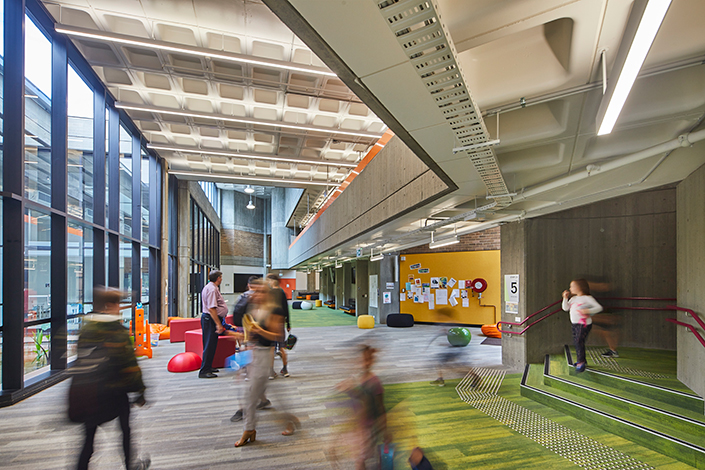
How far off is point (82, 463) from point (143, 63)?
20.4 ft

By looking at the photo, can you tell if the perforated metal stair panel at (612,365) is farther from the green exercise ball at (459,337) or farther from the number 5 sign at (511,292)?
the green exercise ball at (459,337)

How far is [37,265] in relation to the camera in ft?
18.7

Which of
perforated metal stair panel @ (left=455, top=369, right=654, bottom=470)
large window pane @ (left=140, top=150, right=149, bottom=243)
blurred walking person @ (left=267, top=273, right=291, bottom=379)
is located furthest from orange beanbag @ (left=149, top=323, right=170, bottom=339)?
perforated metal stair panel @ (left=455, top=369, right=654, bottom=470)

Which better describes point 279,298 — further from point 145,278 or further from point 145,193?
point 145,193

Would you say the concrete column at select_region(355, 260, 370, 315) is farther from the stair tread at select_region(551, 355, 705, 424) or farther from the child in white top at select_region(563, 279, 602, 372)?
the child in white top at select_region(563, 279, 602, 372)

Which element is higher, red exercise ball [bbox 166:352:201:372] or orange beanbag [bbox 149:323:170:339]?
red exercise ball [bbox 166:352:201:372]

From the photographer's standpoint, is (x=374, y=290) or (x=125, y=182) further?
(x=374, y=290)

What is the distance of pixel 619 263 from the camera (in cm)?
711

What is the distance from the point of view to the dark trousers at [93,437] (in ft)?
8.80

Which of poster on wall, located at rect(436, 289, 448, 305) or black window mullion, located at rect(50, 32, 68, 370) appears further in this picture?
poster on wall, located at rect(436, 289, 448, 305)

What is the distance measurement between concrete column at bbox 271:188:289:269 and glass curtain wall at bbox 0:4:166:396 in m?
23.2

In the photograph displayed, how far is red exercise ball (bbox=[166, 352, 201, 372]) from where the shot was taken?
691cm

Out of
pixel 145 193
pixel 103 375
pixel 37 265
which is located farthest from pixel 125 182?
pixel 103 375

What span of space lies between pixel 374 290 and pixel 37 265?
11630mm
